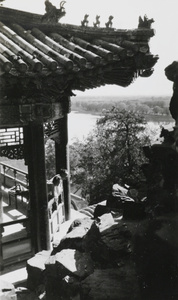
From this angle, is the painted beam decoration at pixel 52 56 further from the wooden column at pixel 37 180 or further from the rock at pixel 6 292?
the rock at pixel 6 292

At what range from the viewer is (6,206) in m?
10.1

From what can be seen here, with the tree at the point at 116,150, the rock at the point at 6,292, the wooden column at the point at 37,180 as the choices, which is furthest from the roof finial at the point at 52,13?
the tree at the point at 116,150

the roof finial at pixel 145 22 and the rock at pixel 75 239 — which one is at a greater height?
the roof finial at pixel 145 22

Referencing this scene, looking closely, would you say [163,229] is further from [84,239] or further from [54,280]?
[54,280]

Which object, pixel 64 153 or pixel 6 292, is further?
pixel 64 153

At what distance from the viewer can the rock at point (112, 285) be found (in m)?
3.26

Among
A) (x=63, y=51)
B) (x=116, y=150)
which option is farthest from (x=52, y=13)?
(x=116, y=150)

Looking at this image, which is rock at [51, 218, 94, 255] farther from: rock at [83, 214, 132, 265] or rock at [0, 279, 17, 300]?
rock at [0, 279, 17, 300]

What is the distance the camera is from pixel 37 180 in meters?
5.89

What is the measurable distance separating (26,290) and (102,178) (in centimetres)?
2385

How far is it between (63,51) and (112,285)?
11.4ft

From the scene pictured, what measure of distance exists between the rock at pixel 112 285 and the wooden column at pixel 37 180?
2.52 metres

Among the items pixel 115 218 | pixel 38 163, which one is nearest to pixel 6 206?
pixel 38 163

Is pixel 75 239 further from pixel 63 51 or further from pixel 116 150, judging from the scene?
pixel 116 150
